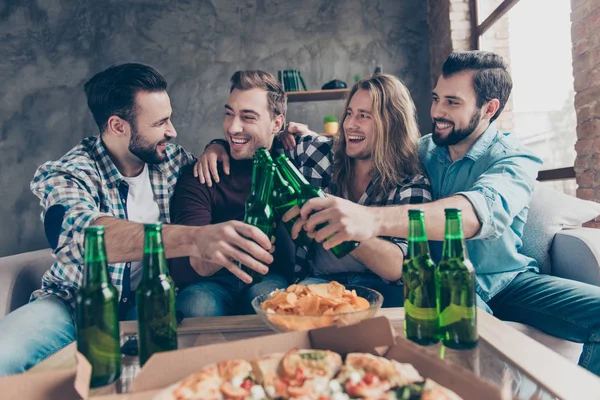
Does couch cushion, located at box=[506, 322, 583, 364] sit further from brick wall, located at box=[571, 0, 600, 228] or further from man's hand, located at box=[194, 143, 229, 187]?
man's hand, located at box=[194, 143, 229, 187]

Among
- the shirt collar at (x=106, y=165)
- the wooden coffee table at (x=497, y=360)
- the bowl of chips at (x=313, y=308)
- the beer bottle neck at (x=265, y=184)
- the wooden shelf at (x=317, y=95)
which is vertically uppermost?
the wooden shelf at (x=317, y=95)

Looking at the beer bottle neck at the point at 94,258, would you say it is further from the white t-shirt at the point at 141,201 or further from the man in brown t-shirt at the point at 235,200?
the white t-shirt at the point at 141,201

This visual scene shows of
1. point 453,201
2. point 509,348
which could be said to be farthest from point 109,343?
point 453,201

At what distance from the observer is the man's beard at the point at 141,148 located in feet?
5.65

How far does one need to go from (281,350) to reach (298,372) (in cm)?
8

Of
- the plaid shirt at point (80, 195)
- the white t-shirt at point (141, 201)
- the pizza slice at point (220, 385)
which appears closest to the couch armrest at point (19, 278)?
the plaid shirt at point (80, 195)

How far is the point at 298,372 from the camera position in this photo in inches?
25.1

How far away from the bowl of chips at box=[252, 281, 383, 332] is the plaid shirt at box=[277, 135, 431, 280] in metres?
0.43

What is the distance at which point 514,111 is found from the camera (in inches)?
135

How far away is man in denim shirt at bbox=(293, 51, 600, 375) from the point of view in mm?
1128

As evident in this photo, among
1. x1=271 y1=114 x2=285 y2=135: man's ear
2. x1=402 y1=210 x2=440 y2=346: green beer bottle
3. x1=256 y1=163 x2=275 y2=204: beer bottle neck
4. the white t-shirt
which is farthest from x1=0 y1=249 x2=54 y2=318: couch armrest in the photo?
x1=402 y1=210 x2=440 y2=346: green beer bottle

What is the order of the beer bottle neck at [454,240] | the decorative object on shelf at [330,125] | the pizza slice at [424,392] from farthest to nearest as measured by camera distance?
the decorative object on shelf at [330,125], the beer bottle neck at [454,240], the pizza slice at [424,392]

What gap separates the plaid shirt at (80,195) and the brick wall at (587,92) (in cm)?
186

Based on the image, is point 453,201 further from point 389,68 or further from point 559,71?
point 389,68
